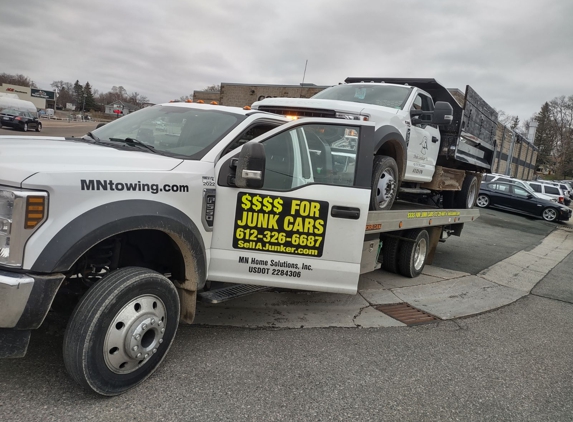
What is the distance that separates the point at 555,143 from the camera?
86.2m

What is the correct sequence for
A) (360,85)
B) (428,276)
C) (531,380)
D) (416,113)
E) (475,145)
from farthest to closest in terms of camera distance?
(475,145) → (428,276) → (360,85) → (416,113) → (531,380)

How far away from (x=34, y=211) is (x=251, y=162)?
4.51 feet

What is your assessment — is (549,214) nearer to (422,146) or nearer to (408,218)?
(422,146)

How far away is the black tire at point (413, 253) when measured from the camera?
6270mm

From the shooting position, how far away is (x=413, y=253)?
6.35m

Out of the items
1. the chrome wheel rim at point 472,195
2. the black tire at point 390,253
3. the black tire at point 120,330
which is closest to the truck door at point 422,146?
the black tire at point 390,253

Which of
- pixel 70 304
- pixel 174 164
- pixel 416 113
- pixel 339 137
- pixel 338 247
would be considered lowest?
pixel 70 304

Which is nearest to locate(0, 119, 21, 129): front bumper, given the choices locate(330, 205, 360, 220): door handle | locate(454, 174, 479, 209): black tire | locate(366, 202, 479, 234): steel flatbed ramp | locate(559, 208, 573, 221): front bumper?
locate(454, 174, 479, 209): black tire

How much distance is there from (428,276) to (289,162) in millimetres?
4330

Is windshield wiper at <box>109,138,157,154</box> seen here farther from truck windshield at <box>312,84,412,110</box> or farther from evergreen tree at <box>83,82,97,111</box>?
evergreen tree at <box>83,82,97,111</box>

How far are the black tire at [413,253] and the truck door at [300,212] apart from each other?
2.70 m

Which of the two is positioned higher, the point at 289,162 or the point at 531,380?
the point at 289,162

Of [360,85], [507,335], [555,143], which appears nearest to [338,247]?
[507,335]

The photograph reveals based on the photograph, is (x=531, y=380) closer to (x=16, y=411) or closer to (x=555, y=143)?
(x=16, y=411)
